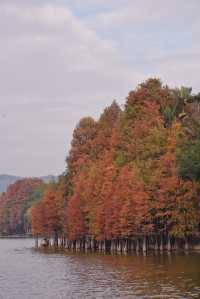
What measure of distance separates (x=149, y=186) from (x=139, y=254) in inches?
373

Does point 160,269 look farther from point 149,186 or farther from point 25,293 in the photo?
point 149,186

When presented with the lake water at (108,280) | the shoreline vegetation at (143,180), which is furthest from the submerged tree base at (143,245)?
the lake water at (108,280)

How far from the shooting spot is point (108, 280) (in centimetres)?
5631

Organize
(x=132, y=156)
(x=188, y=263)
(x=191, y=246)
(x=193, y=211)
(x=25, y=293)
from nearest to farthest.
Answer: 1. (x=25, y=293)
2. (x=188, y=263)
3. (x=193, y=211)
4. (x=191, y=246)
5. (x=132, y=156)

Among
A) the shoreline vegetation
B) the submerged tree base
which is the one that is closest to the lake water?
the shoreline vegetation

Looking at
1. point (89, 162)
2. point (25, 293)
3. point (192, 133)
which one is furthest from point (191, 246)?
point (25, 293)

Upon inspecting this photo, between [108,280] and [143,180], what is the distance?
37.5 m

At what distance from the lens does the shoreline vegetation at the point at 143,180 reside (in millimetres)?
86125

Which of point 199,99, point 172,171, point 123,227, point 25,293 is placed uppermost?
point 199,99

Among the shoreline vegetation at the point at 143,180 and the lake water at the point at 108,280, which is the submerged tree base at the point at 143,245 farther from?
the lake water at the point at 108,280

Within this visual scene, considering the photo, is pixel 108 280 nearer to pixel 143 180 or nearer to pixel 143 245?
pixel 143 180

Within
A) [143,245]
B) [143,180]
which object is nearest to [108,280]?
[143,180]

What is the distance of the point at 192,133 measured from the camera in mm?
86688

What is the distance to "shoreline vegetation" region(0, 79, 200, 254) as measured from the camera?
86.1m
